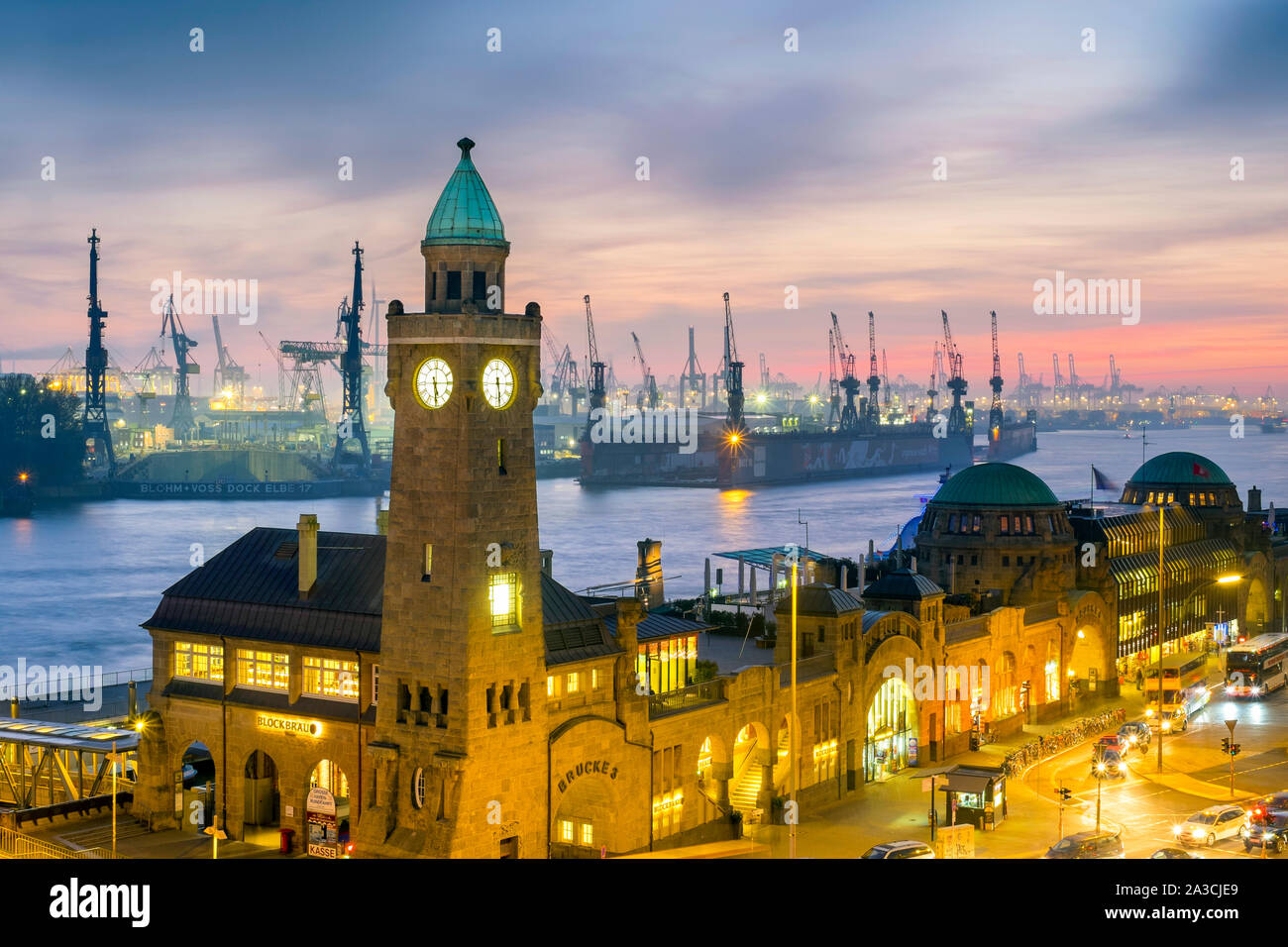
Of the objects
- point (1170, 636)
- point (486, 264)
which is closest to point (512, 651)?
point (486, 264)

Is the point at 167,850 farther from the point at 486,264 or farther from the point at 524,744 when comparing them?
the point at 486,264

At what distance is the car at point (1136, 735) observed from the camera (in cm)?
7275

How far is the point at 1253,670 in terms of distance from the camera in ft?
298

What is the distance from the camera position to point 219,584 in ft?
173

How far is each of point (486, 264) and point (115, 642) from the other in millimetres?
88873

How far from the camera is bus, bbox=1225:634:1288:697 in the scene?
297 feet

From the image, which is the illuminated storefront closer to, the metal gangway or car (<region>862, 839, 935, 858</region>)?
car (<region>862, 839, 935, 858</region>)

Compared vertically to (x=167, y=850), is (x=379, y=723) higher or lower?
higher

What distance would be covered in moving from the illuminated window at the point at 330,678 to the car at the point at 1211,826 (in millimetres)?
29048

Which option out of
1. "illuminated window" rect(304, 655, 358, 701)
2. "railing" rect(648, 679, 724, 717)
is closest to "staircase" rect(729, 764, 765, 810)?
"railing" rect(648, 679, 724, 717)

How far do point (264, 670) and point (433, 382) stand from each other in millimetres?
13340

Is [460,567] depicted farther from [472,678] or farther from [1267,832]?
[1267,832]

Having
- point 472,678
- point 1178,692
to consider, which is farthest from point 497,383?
point 1178,692

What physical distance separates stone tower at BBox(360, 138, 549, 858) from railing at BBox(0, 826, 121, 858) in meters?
8.39
